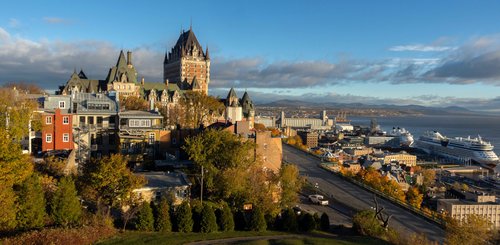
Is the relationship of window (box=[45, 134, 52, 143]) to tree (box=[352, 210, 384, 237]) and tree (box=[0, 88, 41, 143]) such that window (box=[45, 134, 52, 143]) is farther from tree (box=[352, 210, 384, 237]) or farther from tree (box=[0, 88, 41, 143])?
tree (box=[352, 210, 384, 237])

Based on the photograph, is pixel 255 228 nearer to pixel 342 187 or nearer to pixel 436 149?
pixel 342 187

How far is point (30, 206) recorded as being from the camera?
20.8 metres

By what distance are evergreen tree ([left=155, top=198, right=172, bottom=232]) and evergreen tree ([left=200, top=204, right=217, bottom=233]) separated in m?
1.89

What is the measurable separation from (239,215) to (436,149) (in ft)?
452

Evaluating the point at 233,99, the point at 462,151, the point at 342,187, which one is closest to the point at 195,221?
the point at 342,187

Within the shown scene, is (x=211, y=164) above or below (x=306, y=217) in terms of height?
above

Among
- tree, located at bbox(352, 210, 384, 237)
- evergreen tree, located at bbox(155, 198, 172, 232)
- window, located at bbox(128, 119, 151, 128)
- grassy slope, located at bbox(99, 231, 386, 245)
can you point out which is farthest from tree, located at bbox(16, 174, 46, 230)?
window, located at bbox(128, 119, 151, 128)

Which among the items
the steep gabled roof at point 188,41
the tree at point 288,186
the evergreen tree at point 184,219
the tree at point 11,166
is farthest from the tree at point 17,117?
the steep gabled roof at point 188,41

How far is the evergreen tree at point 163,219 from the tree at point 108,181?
1870 millimetres

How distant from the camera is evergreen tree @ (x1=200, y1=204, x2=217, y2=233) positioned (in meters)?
24.2

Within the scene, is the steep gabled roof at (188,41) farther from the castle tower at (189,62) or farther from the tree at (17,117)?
the tree at (17,117)

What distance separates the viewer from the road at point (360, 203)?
33750mm

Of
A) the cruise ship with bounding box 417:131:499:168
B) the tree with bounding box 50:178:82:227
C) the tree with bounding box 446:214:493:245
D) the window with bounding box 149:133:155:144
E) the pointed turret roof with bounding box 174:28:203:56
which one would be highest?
the pointed turret roof with bounding box 174:28:203:56

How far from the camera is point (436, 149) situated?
146750mm
